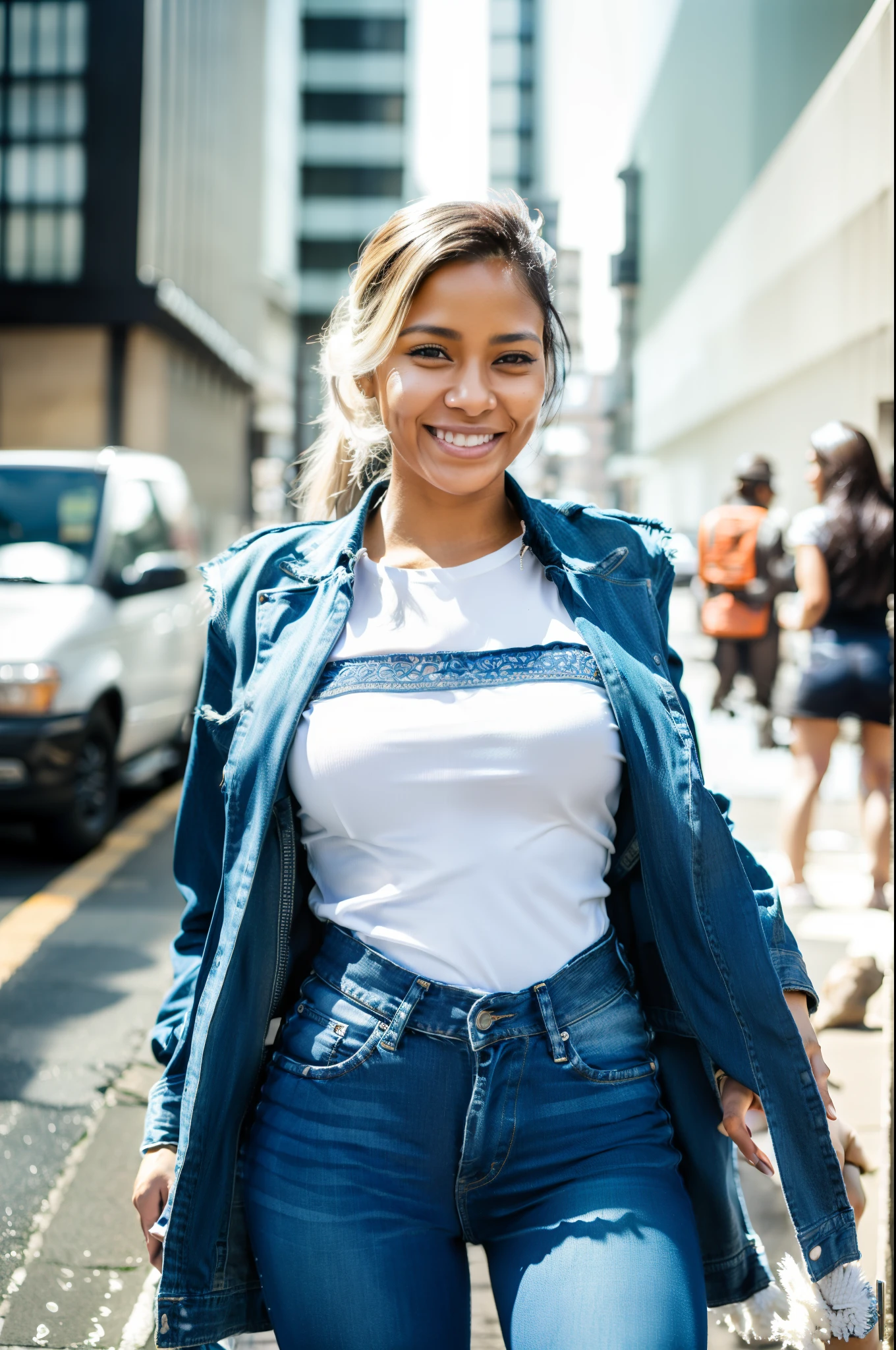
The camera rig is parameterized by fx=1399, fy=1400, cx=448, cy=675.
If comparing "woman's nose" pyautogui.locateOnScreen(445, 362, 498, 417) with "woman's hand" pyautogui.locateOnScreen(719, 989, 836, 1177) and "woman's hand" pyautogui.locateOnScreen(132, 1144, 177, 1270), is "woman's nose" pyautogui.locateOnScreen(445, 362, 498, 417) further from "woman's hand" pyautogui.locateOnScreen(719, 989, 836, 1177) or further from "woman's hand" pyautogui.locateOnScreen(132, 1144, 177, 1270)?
"woman's hand" pyautogui.locateOnScreen(132, 1144, 177, 1270)

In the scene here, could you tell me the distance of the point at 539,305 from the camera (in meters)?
1.86

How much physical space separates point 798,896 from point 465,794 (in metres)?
4.12

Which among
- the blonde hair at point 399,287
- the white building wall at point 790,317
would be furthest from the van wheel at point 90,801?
the blonde hair at point 399,287

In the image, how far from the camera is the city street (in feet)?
9.24

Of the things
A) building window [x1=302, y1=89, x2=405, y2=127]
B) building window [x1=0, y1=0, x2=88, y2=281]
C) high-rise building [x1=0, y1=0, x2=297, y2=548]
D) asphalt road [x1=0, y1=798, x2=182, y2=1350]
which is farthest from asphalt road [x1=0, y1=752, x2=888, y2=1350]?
building window [x1=0, y1=0, x2=88, y2=281]

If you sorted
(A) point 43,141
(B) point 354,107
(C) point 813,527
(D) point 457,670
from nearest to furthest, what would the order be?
(D) point 457,670, (C) point 813,527, (B) point 354,107, (A) point 43,141

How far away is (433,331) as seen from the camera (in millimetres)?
1788

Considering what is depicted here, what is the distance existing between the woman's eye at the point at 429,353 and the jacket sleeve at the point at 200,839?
436 millimetres

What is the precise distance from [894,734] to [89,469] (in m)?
5.67

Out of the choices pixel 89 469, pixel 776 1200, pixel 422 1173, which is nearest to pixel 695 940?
pixel 422 1173

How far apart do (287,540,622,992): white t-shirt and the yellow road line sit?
3334mm

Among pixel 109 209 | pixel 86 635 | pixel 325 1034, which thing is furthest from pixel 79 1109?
pixel 109 209

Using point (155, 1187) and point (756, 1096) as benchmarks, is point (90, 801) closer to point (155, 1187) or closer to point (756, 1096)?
point (155, 1187)

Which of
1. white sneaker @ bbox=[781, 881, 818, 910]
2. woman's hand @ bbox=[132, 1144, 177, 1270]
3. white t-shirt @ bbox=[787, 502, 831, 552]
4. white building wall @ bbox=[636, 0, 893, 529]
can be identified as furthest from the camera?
white sneaker @ bbox=[781, 881, 818, 910]
